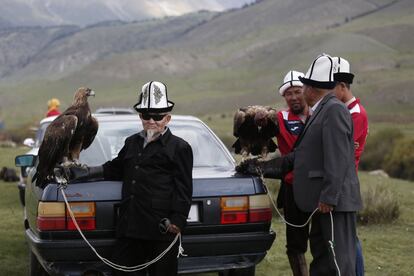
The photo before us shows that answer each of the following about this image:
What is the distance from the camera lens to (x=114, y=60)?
4488 inches

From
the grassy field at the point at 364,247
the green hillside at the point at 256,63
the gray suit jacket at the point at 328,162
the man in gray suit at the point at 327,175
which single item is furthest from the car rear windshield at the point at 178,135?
the green hillside at the point at 256,63

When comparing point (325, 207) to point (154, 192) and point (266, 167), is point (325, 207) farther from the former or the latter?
point (154, 192)

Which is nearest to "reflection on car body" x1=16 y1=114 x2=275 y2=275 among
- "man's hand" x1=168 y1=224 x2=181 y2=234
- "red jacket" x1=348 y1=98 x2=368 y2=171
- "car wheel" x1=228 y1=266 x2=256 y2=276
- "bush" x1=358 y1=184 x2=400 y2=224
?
"car wheel" x1=228 y1=266 x2=256 y2=276

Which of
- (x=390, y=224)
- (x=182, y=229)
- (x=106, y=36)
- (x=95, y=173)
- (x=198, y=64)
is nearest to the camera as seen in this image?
(x=182, y=229)

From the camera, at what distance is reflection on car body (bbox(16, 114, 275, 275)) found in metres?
4.95

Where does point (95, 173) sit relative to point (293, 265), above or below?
above

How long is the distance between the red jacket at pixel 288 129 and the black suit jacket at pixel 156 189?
113 cm

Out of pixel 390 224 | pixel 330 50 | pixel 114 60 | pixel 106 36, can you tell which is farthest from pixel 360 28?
pixel 390 224

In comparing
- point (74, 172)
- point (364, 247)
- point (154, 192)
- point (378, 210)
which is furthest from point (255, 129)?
point (378, 210)

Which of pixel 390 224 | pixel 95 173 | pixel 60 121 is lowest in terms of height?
pixel 390 224

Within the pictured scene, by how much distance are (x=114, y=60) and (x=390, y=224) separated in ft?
348

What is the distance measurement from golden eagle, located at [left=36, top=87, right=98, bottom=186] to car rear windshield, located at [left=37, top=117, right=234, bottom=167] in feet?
0.99

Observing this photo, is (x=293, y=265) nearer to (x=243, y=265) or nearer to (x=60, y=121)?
(x=243, y=265)

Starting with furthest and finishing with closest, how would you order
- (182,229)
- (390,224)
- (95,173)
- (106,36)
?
(106,36)
(390,224)
(95,173)
(182,229)
